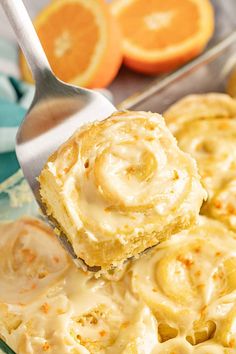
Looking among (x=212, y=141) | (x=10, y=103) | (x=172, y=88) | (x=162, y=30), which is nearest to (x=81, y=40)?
(x=162, y=30)

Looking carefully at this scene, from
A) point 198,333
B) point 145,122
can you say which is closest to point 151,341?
point 198,333

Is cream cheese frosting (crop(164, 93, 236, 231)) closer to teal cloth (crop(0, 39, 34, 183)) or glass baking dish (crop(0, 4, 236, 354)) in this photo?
glass baking dish (crop(0, 4, 236, 354))

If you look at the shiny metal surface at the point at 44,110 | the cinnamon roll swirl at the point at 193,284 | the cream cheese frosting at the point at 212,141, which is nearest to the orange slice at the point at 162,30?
the cream cheese frosting at the point at 212,141

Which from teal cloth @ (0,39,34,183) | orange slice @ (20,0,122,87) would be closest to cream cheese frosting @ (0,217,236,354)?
teal cloth @ (0,39,34,183)

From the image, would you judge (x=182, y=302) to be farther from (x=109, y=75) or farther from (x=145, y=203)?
(x=109, y=75)

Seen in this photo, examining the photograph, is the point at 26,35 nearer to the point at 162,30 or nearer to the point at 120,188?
the point at 120,188

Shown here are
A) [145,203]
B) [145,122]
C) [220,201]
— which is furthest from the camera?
[220,201]
